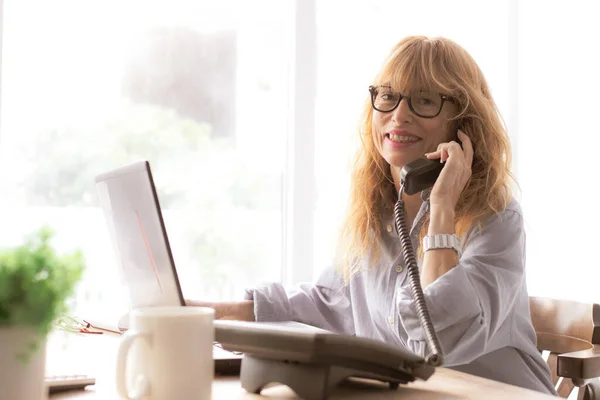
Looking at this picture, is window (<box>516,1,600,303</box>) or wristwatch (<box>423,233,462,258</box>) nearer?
wristwatch (<box>423,233,462,258</box>)

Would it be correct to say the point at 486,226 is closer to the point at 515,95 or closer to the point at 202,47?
the point at 202,47

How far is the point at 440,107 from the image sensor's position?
163 cm

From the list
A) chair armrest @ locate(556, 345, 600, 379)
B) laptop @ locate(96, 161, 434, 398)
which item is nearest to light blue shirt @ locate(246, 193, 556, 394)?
chair armrest @ locate(556, 345, 600, 379)

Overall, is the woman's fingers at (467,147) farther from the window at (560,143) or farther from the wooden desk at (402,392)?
the window at (560,143)

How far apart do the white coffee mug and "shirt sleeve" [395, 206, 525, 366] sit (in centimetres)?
55

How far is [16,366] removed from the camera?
0.67m

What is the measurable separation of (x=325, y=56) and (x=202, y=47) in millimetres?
563

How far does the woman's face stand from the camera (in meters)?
1.63

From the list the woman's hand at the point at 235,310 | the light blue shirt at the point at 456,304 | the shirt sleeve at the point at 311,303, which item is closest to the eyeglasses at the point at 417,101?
the light blue shirt at the point at 456,304

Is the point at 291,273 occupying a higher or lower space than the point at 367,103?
lower

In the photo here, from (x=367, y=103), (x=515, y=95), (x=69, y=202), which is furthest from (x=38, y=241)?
(x=515, y=95)

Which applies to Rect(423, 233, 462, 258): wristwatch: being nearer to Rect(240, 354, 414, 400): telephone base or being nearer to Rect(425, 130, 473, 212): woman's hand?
Rect(425, 130, 473, 212): woman's hand

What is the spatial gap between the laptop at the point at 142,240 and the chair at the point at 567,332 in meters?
0.79

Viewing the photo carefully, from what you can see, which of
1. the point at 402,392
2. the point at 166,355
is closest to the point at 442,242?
the point at 402,392
